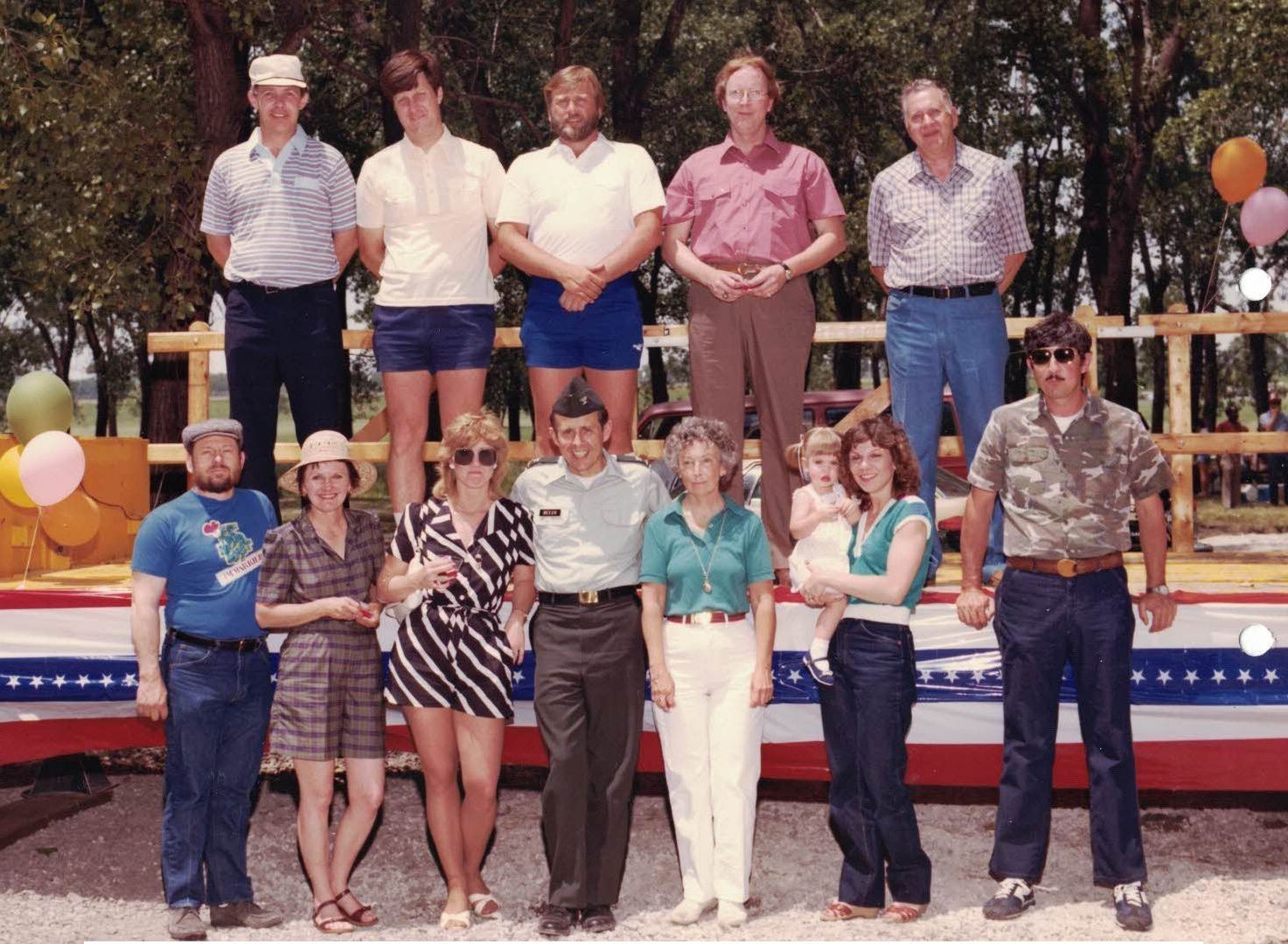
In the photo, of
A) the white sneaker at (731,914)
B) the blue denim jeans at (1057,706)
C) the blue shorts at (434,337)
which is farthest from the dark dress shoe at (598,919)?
the blue shorts at (434,337)

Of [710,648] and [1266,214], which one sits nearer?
[710,648]

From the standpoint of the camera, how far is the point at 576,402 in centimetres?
498

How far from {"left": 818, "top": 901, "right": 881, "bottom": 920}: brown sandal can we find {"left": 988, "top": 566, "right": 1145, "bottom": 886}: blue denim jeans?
0.50 m

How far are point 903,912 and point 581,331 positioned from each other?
2.50 metres

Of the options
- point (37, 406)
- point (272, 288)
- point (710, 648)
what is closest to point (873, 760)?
point (710, 648)

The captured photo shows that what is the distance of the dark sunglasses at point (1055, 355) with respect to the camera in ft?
15.9

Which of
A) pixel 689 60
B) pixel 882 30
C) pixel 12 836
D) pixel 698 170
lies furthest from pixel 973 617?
pixel 689 60

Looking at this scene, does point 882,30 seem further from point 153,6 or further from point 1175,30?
point 153,6

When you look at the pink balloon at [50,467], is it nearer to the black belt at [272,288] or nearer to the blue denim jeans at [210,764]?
the black belt at [272,288]

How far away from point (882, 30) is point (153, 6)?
10966 mm

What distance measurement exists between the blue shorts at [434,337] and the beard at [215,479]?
94 centimetres

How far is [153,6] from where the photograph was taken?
11.9 m

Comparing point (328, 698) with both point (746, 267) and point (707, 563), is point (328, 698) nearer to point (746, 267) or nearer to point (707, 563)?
point (707, 563)

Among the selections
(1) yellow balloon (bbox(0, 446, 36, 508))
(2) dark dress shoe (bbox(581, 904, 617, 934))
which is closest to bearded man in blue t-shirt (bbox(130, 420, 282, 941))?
(2) dark dress shoe (bbox(581, 904, 617, 934))
